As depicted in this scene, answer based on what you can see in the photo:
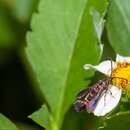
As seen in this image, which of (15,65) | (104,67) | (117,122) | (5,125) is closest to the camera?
(117,122)

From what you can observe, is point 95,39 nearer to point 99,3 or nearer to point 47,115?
point 99,3

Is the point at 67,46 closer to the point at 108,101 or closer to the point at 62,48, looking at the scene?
the point at 62,48

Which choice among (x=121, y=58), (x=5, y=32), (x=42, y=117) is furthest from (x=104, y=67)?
(x=5, y=32)

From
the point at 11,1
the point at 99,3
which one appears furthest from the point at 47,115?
the point at 11,1

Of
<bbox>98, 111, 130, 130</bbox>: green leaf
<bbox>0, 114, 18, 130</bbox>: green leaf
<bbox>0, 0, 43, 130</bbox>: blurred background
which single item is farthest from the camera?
<bbox>0, 0, 43, 130</bbox>: blurred background

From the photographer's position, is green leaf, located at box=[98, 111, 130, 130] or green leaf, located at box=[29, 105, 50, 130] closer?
green leaf, located at box=[98, 111, 130, 130]

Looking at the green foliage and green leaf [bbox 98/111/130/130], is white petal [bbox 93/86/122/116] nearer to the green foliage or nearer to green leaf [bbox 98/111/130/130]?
the green foliage

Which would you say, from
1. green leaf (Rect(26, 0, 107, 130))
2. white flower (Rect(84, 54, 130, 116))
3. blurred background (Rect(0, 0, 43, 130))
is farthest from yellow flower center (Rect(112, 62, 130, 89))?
blurred background (Rect(0, 0, 43, 130))
